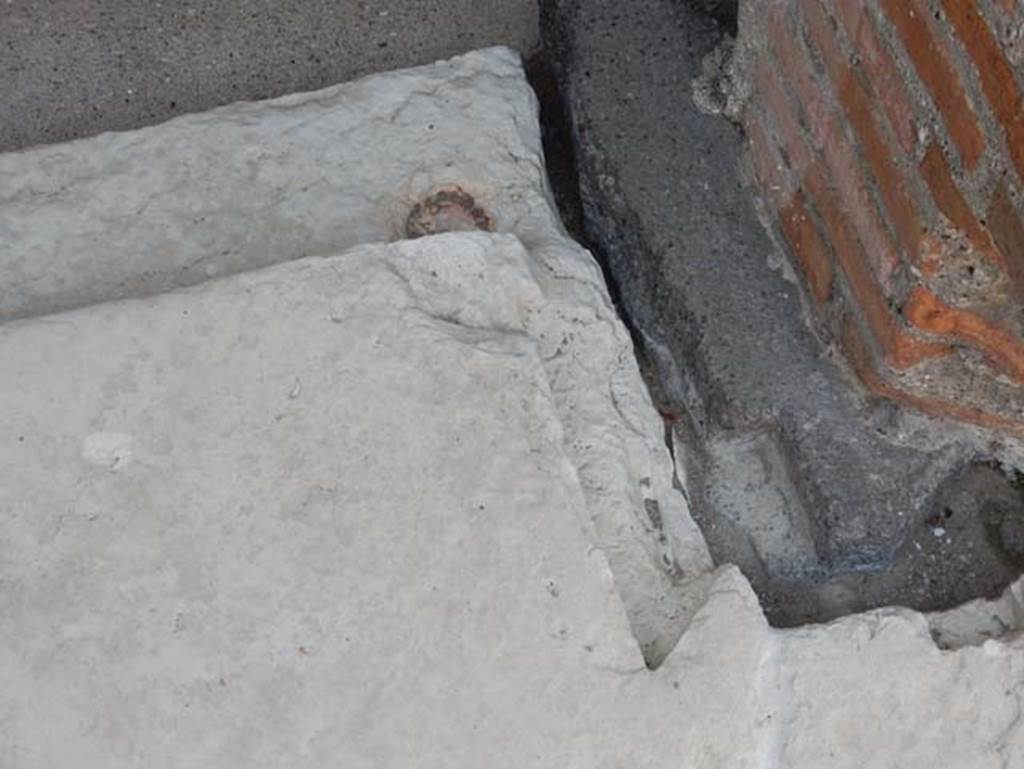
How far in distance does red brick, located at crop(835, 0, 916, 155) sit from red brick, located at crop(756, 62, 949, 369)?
21 cm

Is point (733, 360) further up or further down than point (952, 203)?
further down

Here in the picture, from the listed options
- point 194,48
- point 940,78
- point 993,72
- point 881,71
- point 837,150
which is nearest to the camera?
point 993,72

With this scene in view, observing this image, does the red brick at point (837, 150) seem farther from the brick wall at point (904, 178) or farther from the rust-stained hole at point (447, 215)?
the rust-stained hole at point (447, 215)

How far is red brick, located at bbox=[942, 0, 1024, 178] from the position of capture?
1363 mm

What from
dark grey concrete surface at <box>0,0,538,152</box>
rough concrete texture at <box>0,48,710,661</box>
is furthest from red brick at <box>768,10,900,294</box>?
dark grey concrete surface at <box>0,0,538,152</box>

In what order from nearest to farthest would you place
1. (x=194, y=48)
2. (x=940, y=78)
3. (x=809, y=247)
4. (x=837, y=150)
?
1. (x=940, y=78)
2. (x=837, y=150)
3. (x=809, y=247)
4. (x=194, y=48)

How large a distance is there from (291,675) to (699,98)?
116 centimetres

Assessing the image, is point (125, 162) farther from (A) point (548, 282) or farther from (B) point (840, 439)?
(B) point (840, 439)

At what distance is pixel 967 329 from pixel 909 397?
23 cm

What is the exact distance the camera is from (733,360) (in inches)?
76.5

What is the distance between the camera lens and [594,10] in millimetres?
2180

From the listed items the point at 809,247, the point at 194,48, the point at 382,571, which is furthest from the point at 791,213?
the point at 194,48

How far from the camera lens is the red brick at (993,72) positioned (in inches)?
53.7

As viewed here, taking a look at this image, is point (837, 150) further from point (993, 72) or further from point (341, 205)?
point (341, 205)
